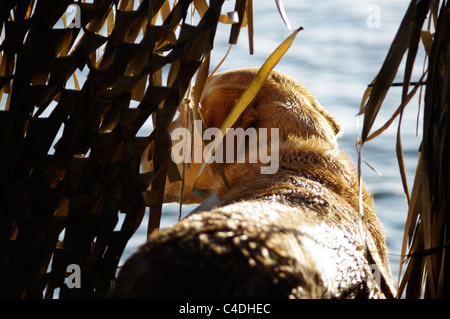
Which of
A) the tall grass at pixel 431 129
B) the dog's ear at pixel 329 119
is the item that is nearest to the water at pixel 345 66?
the dog's ear at pixel 329 119

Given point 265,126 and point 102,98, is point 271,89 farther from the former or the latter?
point 102,98

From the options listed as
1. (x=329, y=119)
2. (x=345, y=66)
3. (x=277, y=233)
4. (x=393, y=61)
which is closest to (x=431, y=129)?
(x=393, y=61)

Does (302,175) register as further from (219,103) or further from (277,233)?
(277,233)

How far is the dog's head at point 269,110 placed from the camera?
1672 mm

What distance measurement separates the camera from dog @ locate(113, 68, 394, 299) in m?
0.86

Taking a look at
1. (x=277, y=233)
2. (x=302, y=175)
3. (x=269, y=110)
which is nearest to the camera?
(x=277, y=233)

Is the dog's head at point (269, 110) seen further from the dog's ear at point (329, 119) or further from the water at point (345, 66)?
the water at point (345, 66)

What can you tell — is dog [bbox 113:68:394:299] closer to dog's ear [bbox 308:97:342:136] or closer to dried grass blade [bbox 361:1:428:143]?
dog's ear [bbox 308:97:342:136]

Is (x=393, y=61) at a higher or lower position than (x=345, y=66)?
lower

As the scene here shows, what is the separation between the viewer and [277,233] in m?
0.93

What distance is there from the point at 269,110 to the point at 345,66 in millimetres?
2789

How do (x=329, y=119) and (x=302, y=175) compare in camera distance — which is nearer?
(x=302, y=175)

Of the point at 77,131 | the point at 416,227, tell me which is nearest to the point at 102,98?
the point at 77,131

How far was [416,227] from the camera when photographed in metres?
1.33
